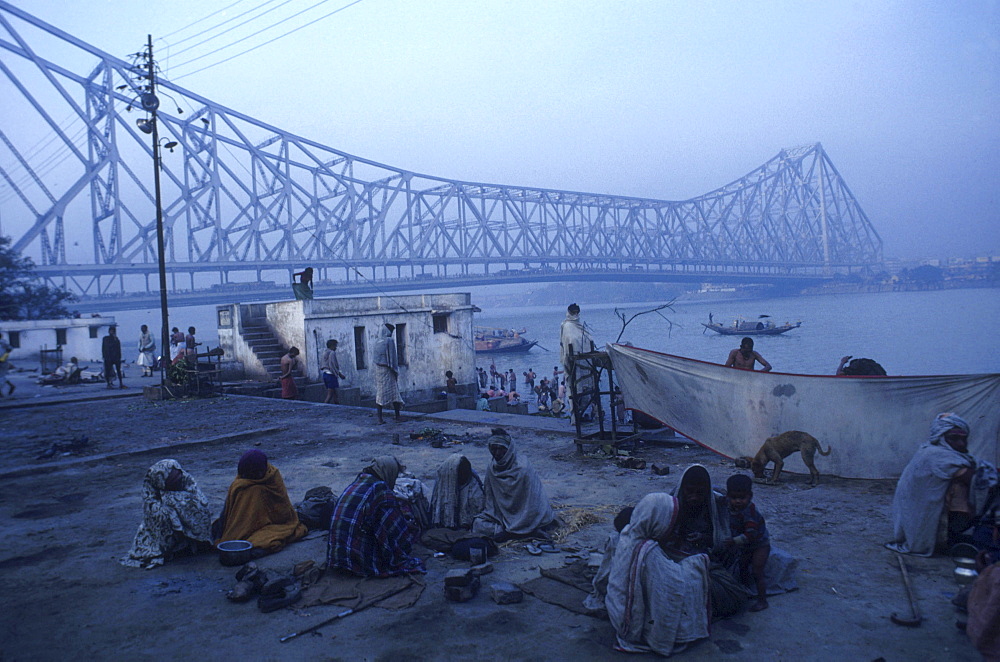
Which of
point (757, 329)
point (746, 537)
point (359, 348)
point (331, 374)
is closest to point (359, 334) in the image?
point (359, 348)

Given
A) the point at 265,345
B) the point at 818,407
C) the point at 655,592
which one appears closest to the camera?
the point at 655,592

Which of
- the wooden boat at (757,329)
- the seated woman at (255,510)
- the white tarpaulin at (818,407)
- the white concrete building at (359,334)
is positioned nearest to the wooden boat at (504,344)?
the wooden boat at (757,329)

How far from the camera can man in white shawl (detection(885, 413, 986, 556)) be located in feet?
12.9

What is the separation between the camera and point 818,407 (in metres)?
6.06

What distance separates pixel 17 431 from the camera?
385 inches

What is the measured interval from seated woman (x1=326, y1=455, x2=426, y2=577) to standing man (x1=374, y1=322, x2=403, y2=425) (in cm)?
463

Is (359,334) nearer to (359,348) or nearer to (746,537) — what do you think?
(359,348)

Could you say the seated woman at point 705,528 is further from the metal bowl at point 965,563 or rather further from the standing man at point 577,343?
the standing man at point 577,343

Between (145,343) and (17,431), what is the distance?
8.72 metres

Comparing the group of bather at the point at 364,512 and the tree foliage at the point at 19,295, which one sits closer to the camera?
the group of bather at the point at 364,512

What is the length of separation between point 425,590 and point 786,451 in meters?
3.48

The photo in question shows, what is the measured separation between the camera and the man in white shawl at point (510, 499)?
4.55 meters

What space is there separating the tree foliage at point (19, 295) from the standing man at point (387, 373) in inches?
908

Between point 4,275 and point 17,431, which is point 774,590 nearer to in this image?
point 17,431
